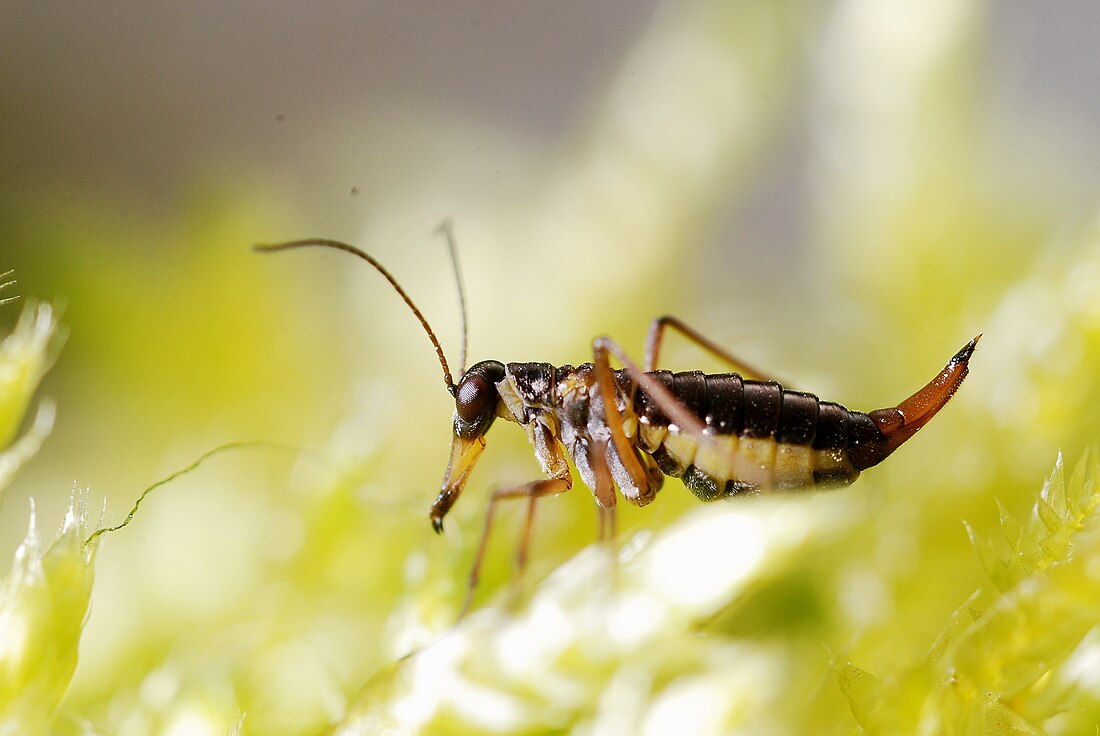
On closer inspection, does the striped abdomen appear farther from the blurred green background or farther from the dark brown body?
the blurred green background

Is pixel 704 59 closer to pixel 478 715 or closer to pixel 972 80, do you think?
pixel 972 80

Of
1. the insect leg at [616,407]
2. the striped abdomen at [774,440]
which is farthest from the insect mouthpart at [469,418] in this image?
the striped abdomen at [774,440]

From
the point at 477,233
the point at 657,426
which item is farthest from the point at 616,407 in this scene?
the point at 477,233

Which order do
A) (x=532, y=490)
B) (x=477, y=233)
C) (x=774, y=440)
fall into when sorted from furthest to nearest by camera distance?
(x=477, y=233) → (x=532, y=490) → (x=774, y=440)

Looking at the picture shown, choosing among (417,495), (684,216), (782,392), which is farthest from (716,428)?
(684,216)

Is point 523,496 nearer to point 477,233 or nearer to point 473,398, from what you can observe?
point 473,398

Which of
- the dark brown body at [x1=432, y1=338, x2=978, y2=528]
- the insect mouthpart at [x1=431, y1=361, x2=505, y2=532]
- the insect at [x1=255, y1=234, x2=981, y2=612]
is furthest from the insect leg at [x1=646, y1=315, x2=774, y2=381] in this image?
the insect mouthpart at [x1=431, y1=361, x2=505, y2=532]
